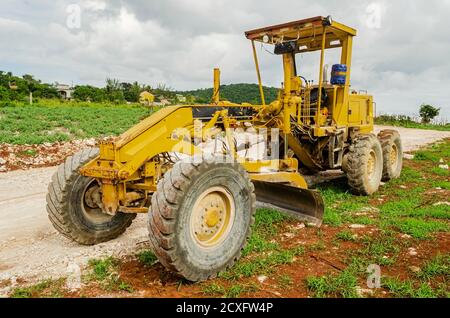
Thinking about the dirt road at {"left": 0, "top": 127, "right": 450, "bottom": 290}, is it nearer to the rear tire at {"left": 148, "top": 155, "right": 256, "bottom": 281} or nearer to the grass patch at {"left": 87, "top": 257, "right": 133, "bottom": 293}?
the grass patch at {"left": 87, "top": 257, "right": 133, "bottom": 293}

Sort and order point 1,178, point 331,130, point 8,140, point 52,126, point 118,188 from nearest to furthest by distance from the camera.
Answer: point 118,188, point 331,130, point 1,178, point 8,140, point 52,126

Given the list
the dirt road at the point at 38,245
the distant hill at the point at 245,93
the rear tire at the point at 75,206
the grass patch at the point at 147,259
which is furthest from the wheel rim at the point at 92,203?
the distant hill at the point at 245,93

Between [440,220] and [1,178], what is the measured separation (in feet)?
31.3

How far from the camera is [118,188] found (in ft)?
16.1

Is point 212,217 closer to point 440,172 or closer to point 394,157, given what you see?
point 394,157

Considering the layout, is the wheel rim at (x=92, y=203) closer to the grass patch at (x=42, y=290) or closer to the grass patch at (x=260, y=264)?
the grass patch at (x=42, y=290)

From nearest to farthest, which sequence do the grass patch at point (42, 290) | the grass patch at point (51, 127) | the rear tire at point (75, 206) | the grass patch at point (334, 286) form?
the grass patch at point (42, 290)
the grass patch at point (334, 286)
the rear tire at point (75, 206)
the grass patch at point (51, 127)

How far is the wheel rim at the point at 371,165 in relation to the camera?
8659 mm

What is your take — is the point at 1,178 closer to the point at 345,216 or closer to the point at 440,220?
the point at 345,216

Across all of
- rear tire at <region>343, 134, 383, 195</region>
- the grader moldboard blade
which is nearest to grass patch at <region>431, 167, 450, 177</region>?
rear tire at <region>343, 134, 383, 195</region>

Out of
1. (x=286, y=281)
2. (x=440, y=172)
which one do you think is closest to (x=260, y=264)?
(x=286, y=281)

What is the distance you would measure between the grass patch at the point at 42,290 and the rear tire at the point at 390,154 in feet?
24.7

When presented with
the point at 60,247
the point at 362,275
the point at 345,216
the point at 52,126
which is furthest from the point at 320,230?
the point at 52,126
